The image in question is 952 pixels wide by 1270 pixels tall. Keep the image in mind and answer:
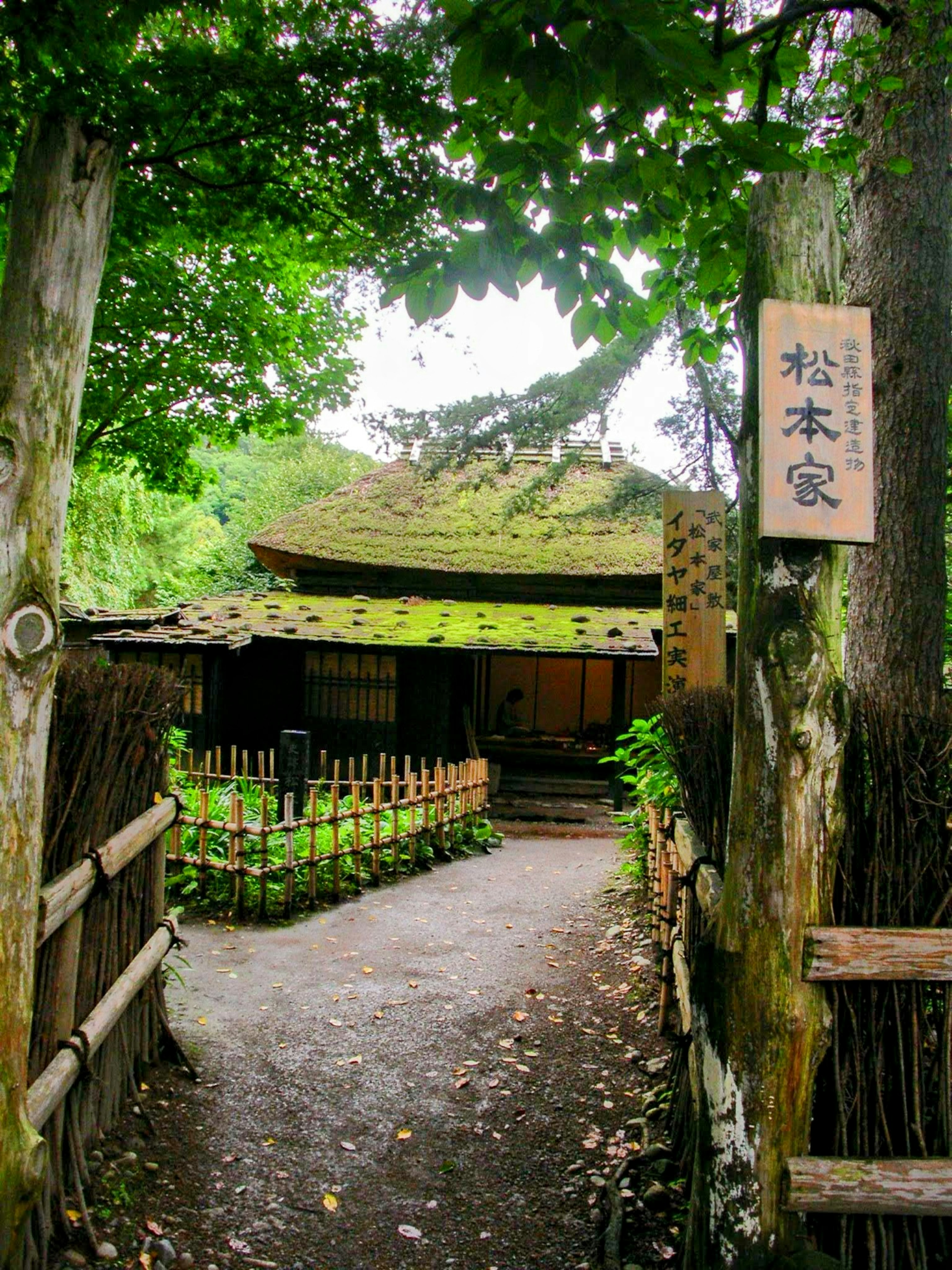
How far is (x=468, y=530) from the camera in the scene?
16.2m

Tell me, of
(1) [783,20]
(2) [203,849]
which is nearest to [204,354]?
(2) [203,849]

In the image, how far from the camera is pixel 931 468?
5.00 metres

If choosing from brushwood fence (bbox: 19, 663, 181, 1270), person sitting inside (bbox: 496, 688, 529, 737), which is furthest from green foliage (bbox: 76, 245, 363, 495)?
person sitting inside (bbox: 496, 688, 529, 737)

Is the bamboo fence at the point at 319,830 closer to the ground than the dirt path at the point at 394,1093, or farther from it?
farther from it

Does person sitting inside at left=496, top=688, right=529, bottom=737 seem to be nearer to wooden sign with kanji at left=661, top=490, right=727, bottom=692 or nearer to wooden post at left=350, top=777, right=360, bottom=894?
wooden post at left=350, top=777, right=360, bottom=894

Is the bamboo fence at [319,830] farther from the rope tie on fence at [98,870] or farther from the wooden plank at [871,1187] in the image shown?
the wooden plank at [871,1187]

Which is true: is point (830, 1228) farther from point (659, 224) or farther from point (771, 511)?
point (659, 224)

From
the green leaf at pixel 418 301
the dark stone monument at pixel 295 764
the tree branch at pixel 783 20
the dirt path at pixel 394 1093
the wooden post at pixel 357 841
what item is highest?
the tree branch at pixel 783 20

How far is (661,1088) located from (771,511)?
9.99 ft

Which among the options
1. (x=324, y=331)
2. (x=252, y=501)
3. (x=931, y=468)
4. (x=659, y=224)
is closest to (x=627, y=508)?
(x=324, y=331)

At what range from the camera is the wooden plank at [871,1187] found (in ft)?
8.05

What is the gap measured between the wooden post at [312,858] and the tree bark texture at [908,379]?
4.41m

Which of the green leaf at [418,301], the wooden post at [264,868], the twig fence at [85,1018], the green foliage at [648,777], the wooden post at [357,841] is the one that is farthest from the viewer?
the wooden post at [357,841]

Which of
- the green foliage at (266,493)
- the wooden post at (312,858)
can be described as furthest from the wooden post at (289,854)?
the green foliage at (266,493)
